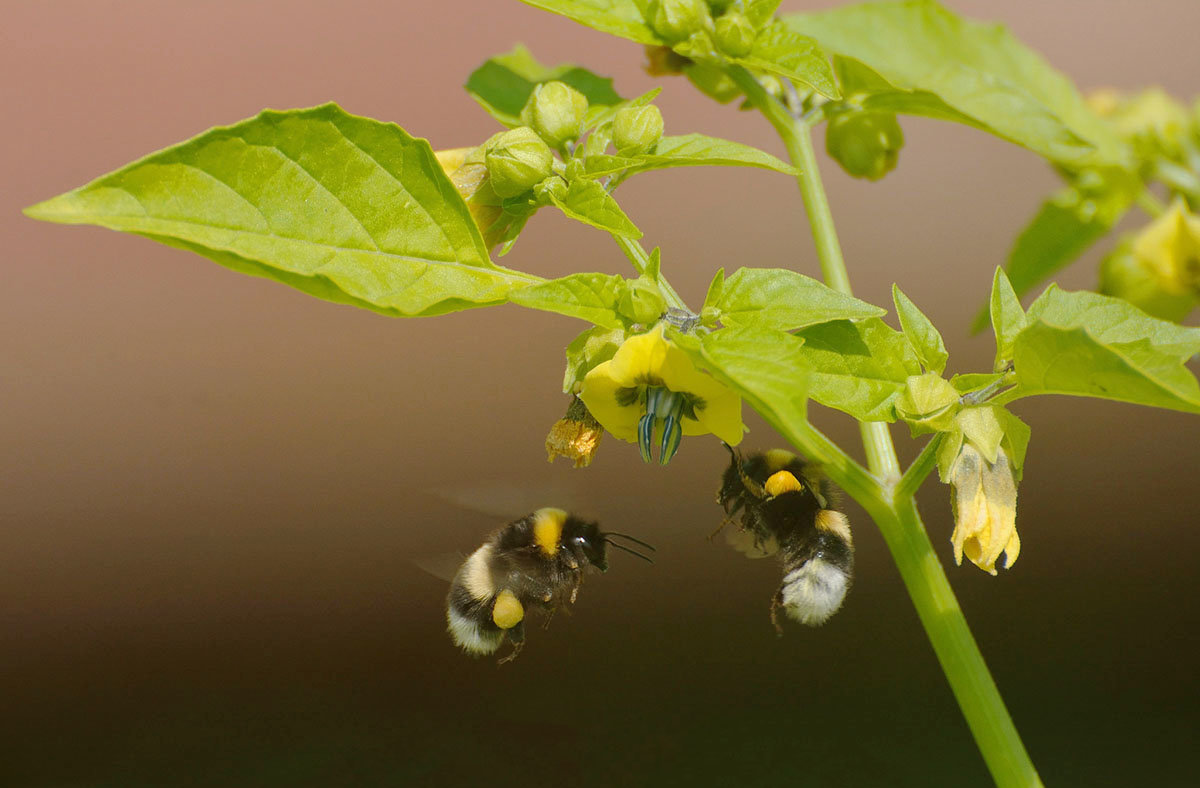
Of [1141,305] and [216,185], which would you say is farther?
[1141,305]

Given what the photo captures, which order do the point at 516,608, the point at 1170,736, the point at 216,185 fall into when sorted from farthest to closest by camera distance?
the point at 1170,736
the point at 516,608
the point at 216,185

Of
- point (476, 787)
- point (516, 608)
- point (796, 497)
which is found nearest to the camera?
point (796, 497)

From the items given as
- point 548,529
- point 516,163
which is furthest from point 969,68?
point 548,529

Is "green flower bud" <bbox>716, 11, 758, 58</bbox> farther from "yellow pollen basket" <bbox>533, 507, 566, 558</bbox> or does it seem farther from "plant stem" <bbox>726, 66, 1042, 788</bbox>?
"yellow pollen basket" <bbox>533, 507, 566, 558</bbox>

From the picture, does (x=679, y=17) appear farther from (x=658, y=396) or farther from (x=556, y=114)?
(x=658, y=396)

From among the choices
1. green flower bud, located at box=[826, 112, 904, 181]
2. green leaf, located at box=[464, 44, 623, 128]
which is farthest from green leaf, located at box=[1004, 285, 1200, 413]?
green leaf, located at box=[464, 44, 623, 128]

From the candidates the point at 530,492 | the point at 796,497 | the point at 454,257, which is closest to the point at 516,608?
the point at 530,492

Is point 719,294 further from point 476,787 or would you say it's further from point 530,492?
point 476,787
